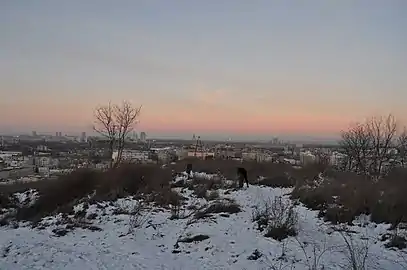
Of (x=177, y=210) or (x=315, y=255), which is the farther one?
(x=177, y=210)

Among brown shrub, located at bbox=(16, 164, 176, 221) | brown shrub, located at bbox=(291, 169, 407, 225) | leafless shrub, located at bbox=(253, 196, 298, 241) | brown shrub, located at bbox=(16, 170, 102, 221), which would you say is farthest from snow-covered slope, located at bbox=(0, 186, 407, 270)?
brown shrub, located at bbox=(16, 164, 176, 221)

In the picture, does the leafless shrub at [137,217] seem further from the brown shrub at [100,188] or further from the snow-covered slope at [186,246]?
the brown shrub at [100,188]

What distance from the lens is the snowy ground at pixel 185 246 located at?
285 inches

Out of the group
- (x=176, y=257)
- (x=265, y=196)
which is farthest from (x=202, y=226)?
(x=265, y=196)

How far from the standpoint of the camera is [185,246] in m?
8.35

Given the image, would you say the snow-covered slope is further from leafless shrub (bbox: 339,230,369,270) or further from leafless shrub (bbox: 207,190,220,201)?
leafless shrub (bbox: 207,190,220,201)

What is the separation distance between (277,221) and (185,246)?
2.06 meters

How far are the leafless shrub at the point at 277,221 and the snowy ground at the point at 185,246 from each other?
17 cm

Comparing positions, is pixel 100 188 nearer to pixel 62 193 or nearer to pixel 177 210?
pixel 62 193

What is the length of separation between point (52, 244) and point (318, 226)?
565cm

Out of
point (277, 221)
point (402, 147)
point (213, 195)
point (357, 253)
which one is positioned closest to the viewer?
point (357, 253)

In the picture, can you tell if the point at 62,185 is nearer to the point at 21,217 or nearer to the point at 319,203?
the point at 21,217

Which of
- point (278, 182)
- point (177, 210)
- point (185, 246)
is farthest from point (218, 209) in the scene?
point (278, 182)

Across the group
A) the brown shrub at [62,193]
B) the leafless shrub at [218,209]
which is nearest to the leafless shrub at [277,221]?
the leafless shrub at [218,209]
